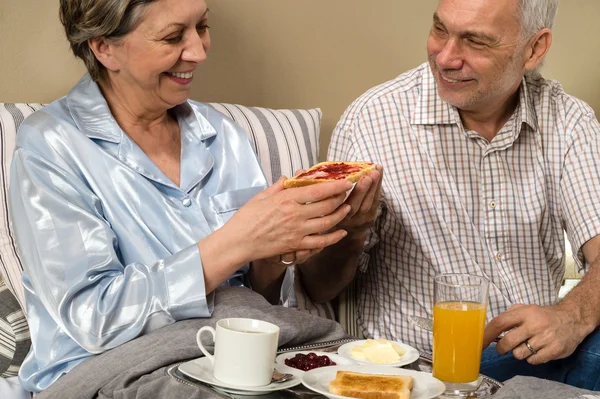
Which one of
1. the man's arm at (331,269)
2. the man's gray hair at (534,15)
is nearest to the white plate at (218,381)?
the man's arm at (331,269)

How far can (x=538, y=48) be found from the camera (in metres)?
2.05

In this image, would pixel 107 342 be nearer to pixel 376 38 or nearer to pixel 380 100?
pixel 380 100

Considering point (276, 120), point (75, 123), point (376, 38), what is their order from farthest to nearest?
point (376, 38), point (276, 120), point (75, 123)

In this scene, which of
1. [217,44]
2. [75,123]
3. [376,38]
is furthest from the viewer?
[376,38]

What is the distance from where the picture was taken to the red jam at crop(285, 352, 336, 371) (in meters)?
1.36

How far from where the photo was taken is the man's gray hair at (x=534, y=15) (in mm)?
1957

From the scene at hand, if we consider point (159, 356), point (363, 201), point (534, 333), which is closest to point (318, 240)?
point (363, 201)

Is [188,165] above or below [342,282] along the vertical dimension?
above

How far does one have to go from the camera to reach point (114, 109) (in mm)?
1742

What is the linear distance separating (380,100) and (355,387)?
3.32 ft

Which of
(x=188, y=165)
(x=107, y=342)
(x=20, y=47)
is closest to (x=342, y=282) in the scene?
(x=188, y=165)

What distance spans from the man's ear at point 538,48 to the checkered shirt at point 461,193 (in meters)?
0.07

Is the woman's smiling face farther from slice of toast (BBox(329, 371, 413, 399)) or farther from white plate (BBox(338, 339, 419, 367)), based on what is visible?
slice of toast (BBox(329, 371, 413, 399))

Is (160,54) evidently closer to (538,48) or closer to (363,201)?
(363,201)
